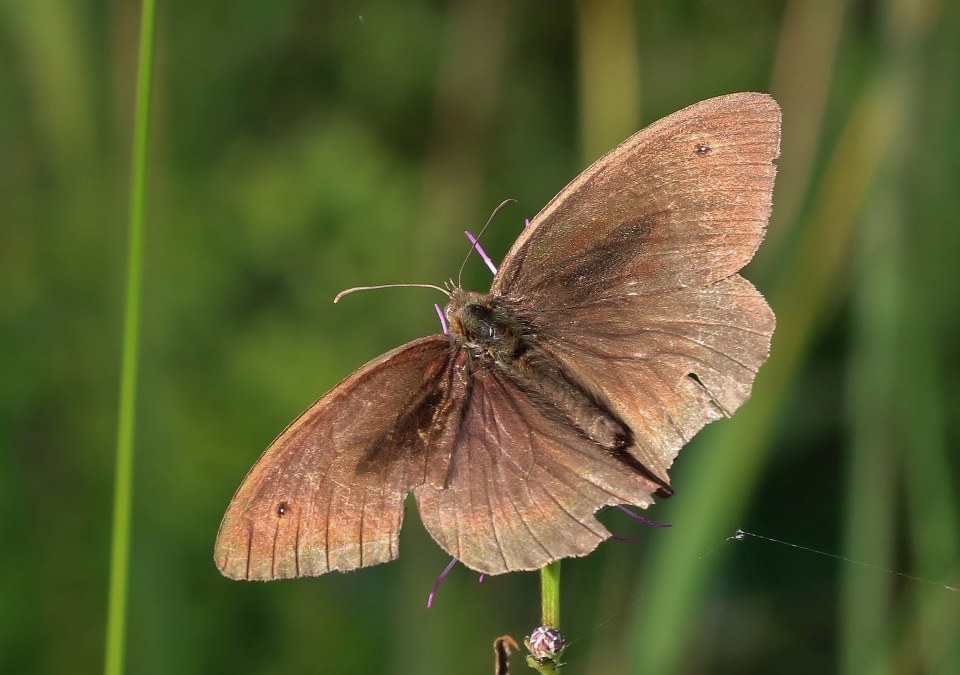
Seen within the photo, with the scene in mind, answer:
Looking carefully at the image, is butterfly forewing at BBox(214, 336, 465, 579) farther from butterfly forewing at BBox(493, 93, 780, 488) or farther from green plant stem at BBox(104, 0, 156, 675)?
butterfly forewing at BBox(493, 93, 780, 488)

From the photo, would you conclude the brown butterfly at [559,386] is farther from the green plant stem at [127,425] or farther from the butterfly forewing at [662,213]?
the green plant stem at [127,425]

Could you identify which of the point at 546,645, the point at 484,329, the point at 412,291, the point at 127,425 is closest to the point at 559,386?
the point at 484,329

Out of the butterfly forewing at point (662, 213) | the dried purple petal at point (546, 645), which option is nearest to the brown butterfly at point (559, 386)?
the butterfly forewing at point (662, 213)

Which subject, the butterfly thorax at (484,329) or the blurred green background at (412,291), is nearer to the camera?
the butterfly thorax at (484,329)

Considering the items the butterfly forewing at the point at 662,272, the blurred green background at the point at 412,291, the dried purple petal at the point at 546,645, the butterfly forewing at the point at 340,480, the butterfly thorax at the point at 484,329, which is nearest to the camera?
the dried purple petal at the point at 546,645

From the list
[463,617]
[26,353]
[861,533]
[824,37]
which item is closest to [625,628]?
[463,617]

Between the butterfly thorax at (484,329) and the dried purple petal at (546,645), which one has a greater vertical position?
the butterfly thorax at (484,329)

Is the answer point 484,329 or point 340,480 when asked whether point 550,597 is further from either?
point 484,329

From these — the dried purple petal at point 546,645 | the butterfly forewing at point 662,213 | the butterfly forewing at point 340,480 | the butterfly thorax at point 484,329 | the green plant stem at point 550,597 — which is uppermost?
the butterfly forewing at point 662,213
